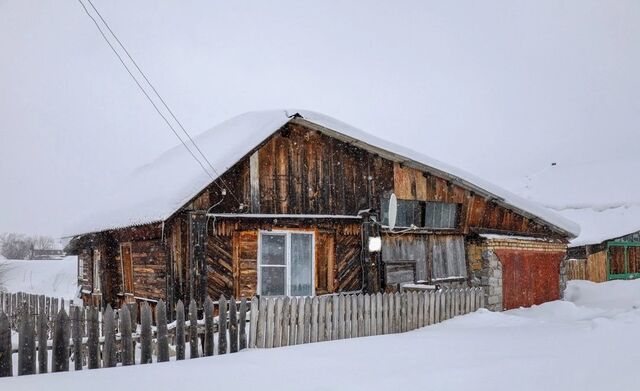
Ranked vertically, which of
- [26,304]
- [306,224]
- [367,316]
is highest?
[306,224]

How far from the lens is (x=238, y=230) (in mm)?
12305

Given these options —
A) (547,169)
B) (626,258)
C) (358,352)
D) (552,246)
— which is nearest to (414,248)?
(552,246)

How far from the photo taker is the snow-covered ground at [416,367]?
6039mm

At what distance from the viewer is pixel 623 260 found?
2962 cm

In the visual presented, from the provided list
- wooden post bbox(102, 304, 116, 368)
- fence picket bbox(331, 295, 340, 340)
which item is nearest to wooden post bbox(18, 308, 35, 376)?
wooden post bbox(102, 304, 116, 368)

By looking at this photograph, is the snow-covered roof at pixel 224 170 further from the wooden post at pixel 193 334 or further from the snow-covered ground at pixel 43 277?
the snow-covered ground at pixel 43 277

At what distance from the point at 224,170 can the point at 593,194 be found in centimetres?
3044

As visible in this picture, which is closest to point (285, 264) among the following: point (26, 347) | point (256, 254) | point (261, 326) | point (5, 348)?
point (256, 254)

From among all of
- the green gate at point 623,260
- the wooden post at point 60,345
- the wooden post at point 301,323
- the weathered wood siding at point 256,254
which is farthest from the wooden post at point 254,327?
the green gate at point 623,260

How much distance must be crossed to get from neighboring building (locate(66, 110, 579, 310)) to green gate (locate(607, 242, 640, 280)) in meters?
13.9

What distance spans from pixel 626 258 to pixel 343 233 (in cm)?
2335

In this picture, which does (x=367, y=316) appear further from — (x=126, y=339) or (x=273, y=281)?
(x=126, y=339)

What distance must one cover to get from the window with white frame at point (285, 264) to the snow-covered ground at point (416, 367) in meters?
3.84

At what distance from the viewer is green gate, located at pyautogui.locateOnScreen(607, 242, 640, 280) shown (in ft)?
93.5
